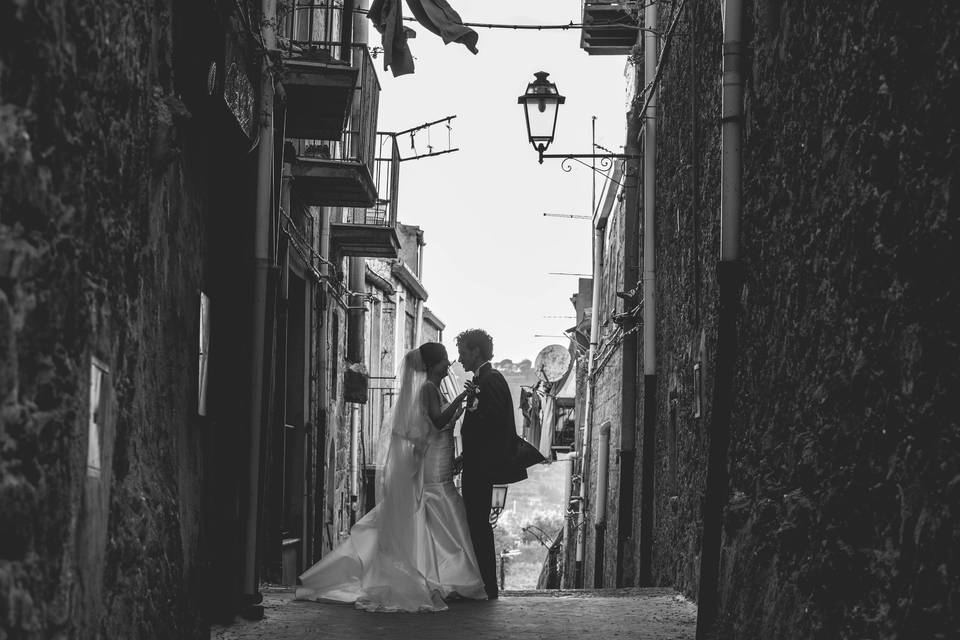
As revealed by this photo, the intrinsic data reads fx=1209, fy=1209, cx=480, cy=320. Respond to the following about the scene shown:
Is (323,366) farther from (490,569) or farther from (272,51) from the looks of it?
(272,51)

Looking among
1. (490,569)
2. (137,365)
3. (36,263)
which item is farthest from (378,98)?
(36,263)

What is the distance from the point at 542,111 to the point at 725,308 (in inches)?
250

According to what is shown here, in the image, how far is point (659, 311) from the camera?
38.1 feet

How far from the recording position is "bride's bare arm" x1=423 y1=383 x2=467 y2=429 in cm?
932

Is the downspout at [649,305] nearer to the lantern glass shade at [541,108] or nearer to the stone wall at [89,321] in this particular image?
the lantern glass shade at [541,108]

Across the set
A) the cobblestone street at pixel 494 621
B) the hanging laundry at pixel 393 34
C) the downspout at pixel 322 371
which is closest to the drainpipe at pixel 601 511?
the downspout at pixel 322 371

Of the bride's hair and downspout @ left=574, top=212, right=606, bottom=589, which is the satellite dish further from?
the bride's hair

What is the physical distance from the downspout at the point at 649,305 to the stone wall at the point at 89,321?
6397mm

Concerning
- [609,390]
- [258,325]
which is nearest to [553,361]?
[609,390]

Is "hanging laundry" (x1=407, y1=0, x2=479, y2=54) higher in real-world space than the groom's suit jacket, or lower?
higher

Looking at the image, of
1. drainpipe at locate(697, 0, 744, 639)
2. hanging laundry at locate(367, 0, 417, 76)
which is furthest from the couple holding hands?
hanging laundry at locate(367, 0, 417, 76)

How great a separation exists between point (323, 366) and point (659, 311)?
4.10 meters

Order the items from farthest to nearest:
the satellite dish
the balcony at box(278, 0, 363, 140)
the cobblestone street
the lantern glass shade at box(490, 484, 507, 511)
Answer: the satellite dish, the lantern glass shade at box(490, 484, 507, 511), the balcony at box(278, 0, 363, 140), the cobblestone street

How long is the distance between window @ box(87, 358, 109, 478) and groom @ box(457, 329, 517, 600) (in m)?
5.24
